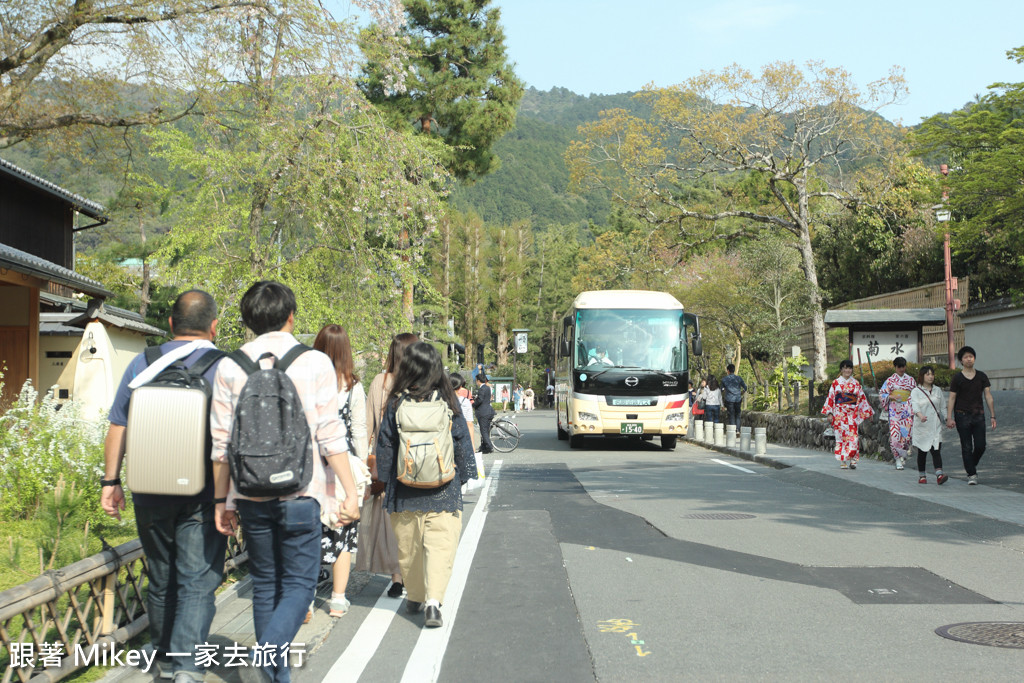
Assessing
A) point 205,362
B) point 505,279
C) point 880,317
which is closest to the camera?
point 205,362

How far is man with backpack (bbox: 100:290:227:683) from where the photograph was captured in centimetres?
448

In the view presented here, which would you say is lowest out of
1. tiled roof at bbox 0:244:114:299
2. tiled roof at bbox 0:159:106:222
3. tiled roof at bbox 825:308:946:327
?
tiled roof at bbox 825:308:946:327

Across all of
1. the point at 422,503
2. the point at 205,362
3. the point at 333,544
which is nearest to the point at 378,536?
the point at 333,544

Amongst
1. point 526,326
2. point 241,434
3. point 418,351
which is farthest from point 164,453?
point 526,326

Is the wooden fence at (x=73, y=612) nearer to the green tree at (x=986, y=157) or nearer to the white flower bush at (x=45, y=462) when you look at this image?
the white flower bush at (x=45, y=462)

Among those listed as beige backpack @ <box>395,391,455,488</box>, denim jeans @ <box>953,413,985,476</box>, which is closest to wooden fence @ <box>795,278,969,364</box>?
denim jeans @ <box>953,413,985,476</box>

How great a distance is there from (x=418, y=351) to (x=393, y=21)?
30.3 feet

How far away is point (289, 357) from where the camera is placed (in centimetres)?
445

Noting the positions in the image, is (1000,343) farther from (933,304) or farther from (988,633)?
(988,633)

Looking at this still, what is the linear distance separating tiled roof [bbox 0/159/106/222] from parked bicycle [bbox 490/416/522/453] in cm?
1173

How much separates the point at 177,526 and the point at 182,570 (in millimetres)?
210

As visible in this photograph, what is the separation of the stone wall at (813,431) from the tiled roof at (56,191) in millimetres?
18455

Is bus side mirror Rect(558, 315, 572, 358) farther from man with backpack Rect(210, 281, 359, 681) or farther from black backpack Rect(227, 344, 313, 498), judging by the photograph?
black backpack Rect(227, 344, 313, 498)

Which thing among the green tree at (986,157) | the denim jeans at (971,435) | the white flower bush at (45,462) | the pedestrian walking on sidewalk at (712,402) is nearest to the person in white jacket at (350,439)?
the white flower bush at (45,462)
